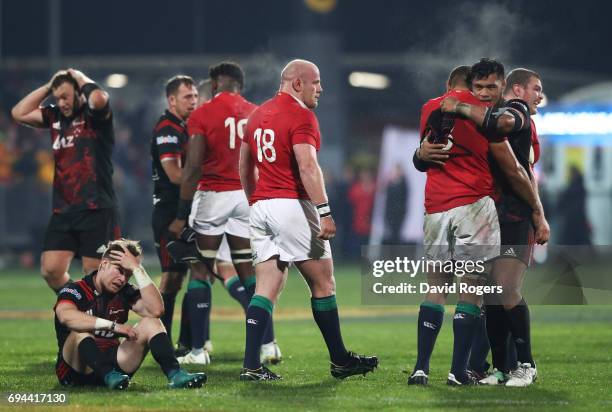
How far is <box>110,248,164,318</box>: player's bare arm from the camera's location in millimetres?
8695

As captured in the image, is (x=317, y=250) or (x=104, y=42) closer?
(x=317, y=250)

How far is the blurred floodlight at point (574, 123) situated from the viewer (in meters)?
25.7

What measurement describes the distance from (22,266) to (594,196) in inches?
488

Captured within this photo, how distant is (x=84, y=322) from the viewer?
27.9ft

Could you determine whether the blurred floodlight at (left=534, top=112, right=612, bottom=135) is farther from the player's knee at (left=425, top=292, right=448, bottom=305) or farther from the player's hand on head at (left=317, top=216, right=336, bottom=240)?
the player's hand on head at (left=317, top=216, right=336, bottom=240)

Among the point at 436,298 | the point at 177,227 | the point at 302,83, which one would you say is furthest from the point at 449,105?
the point at 177,227

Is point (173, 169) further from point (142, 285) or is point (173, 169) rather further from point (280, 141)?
point (142, 285)

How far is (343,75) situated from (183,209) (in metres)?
25.5

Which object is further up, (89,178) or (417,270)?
(89,178)

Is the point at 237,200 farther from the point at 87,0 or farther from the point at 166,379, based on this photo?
the point at 87,0

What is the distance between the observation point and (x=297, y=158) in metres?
9.15

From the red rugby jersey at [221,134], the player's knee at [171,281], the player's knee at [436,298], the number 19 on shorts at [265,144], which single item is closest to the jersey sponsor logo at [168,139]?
the red rugby jersey at [221,134]

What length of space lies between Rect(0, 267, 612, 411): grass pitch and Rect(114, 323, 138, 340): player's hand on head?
39 cm

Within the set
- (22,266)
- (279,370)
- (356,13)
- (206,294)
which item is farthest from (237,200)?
(356,13)
